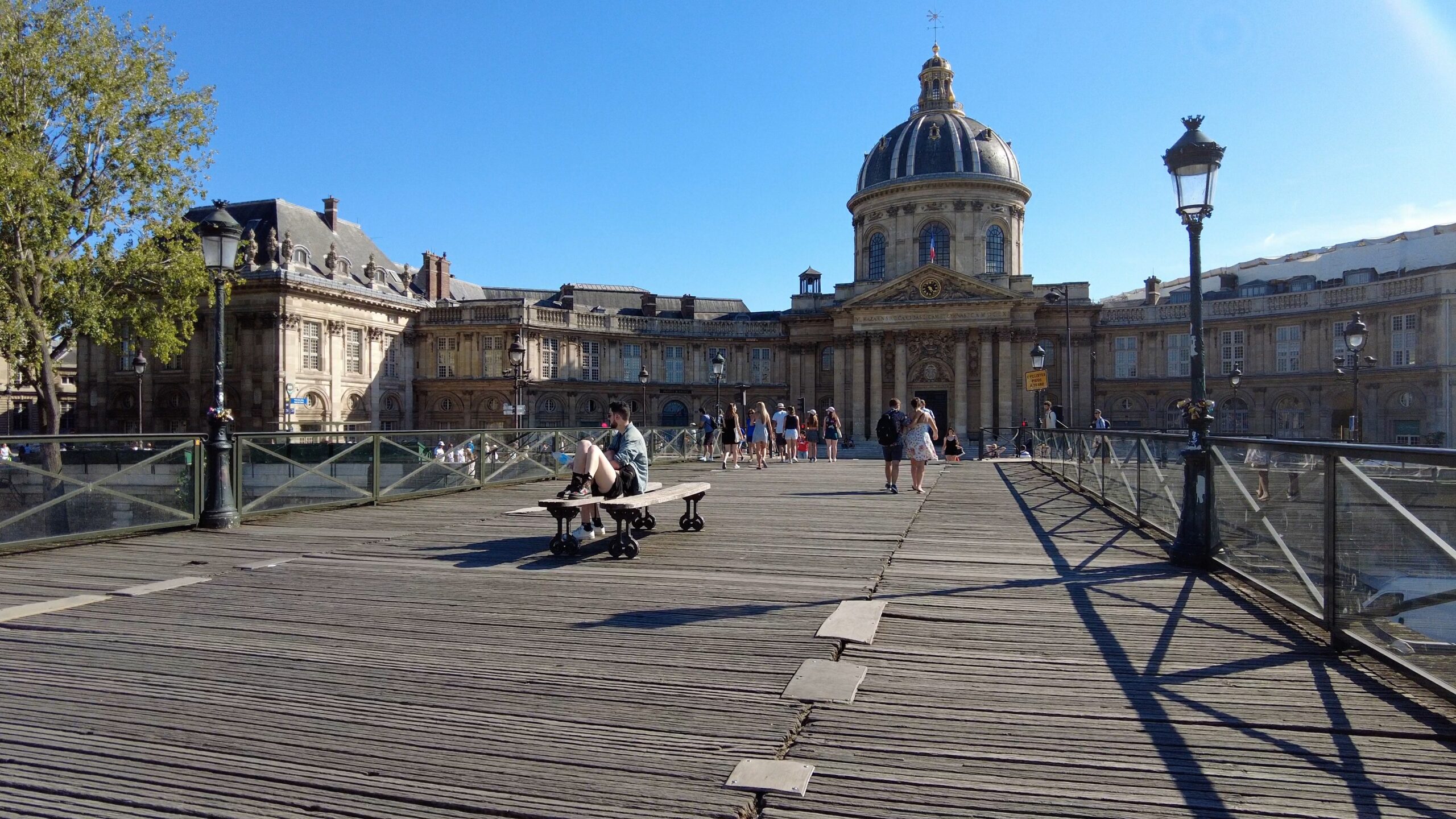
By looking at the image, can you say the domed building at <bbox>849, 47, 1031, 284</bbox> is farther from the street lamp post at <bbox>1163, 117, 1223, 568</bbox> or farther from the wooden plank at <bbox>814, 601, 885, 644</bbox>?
the wooden plank at <bbox>814, 601, 885, 644</bbox>

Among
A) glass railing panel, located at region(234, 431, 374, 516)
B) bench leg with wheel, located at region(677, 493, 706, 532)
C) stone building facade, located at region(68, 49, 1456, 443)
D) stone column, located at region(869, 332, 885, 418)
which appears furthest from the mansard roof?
bench leg with wheel, located at region(677, 493, 706, 532)

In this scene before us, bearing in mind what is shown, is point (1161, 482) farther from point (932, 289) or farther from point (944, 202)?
point (944, 202)

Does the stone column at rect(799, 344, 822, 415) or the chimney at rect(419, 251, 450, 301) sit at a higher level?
the chimney at rect(419, 251, 450, 301)

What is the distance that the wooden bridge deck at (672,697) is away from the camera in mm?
3369

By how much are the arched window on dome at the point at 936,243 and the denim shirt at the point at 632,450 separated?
4834cm

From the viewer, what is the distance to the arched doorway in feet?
195

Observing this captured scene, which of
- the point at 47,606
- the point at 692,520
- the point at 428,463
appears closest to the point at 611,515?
the point at 692,520

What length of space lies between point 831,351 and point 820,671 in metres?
54.3

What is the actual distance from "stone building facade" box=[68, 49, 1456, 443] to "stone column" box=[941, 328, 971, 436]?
14 cm

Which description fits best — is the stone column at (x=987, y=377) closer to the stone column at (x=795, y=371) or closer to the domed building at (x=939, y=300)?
the domed building at (x=939, y=300)

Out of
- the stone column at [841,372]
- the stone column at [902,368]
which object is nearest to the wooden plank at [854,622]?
the stone column at [902,368]

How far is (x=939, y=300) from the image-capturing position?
50.5 metres

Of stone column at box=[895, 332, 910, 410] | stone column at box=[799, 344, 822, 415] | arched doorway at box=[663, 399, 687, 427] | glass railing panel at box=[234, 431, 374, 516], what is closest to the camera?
glass railing panel at box=[234, 431, 374, 516]

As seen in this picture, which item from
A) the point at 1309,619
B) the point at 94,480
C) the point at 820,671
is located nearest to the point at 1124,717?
the point at 820,671
